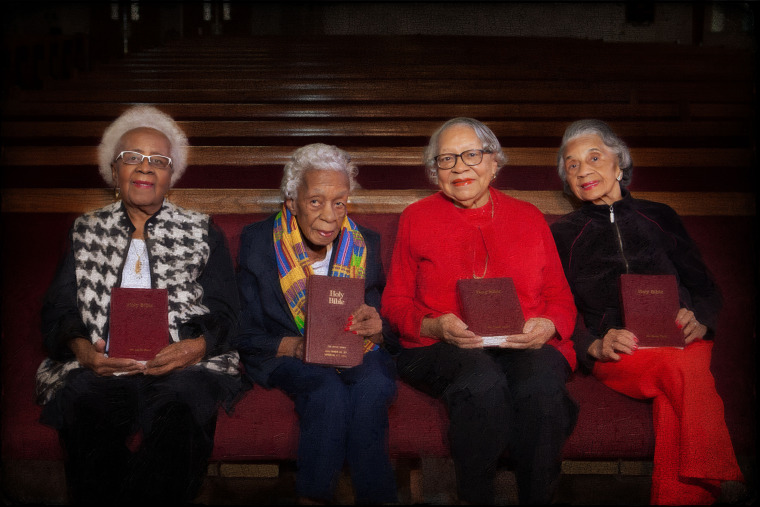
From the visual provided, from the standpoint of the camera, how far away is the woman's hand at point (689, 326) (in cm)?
175

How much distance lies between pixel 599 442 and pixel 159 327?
3.99ft

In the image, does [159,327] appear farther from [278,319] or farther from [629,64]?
[629,64]

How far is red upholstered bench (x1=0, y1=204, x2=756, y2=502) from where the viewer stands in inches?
63.4

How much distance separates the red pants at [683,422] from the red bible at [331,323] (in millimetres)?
770

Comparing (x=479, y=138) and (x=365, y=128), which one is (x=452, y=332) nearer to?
(x=479, y=138)

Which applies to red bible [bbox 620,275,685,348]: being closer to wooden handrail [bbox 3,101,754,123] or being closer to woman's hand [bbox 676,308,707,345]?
woman's hand [bbox 676,308,707,345]

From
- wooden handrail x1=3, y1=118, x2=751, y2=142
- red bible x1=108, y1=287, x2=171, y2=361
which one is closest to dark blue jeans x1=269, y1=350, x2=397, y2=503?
red bible x1=108, y1=287, x2=171, y2=361

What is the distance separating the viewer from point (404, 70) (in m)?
3.88

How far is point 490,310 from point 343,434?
51 cm

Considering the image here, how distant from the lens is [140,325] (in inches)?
62.5

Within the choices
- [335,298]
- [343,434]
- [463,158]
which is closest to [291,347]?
[335,298]

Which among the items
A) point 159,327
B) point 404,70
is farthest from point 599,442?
point 404,70

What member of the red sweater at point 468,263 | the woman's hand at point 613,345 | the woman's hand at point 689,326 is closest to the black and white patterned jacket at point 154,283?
the red sweater at point 468,263

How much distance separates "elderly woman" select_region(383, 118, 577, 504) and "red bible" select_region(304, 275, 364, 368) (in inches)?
7.9
